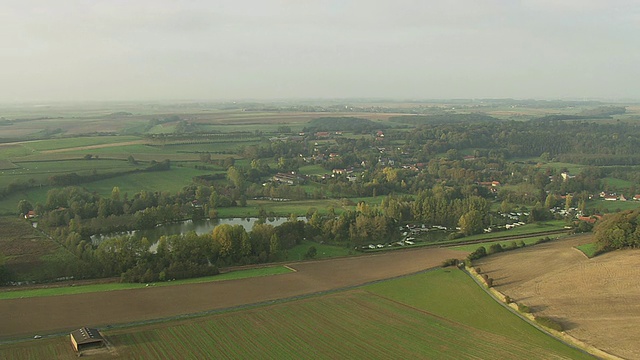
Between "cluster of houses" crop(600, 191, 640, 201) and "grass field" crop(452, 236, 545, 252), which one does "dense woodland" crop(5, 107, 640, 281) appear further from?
"grass field" crop(452, 236, 545, 252)

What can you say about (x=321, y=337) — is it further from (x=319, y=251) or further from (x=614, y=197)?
(x=614, y=197)

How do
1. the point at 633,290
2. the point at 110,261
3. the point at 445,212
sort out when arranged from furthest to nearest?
the point at 445,212 → the point at 110,261 → the point at 633,290

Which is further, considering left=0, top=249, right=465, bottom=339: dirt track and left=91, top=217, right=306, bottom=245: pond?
left=91, top=217, right=306, bottom=245: pond

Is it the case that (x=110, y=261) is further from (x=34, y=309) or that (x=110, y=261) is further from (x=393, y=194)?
(x=393, y=194)

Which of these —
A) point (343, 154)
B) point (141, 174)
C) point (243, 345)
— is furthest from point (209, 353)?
point (343, 154)

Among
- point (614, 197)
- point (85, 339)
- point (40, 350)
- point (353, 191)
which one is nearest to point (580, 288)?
point (85, 339)

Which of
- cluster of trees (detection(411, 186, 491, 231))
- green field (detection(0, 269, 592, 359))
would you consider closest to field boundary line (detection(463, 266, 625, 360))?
green field (detection(0, 269, 592, 359))
